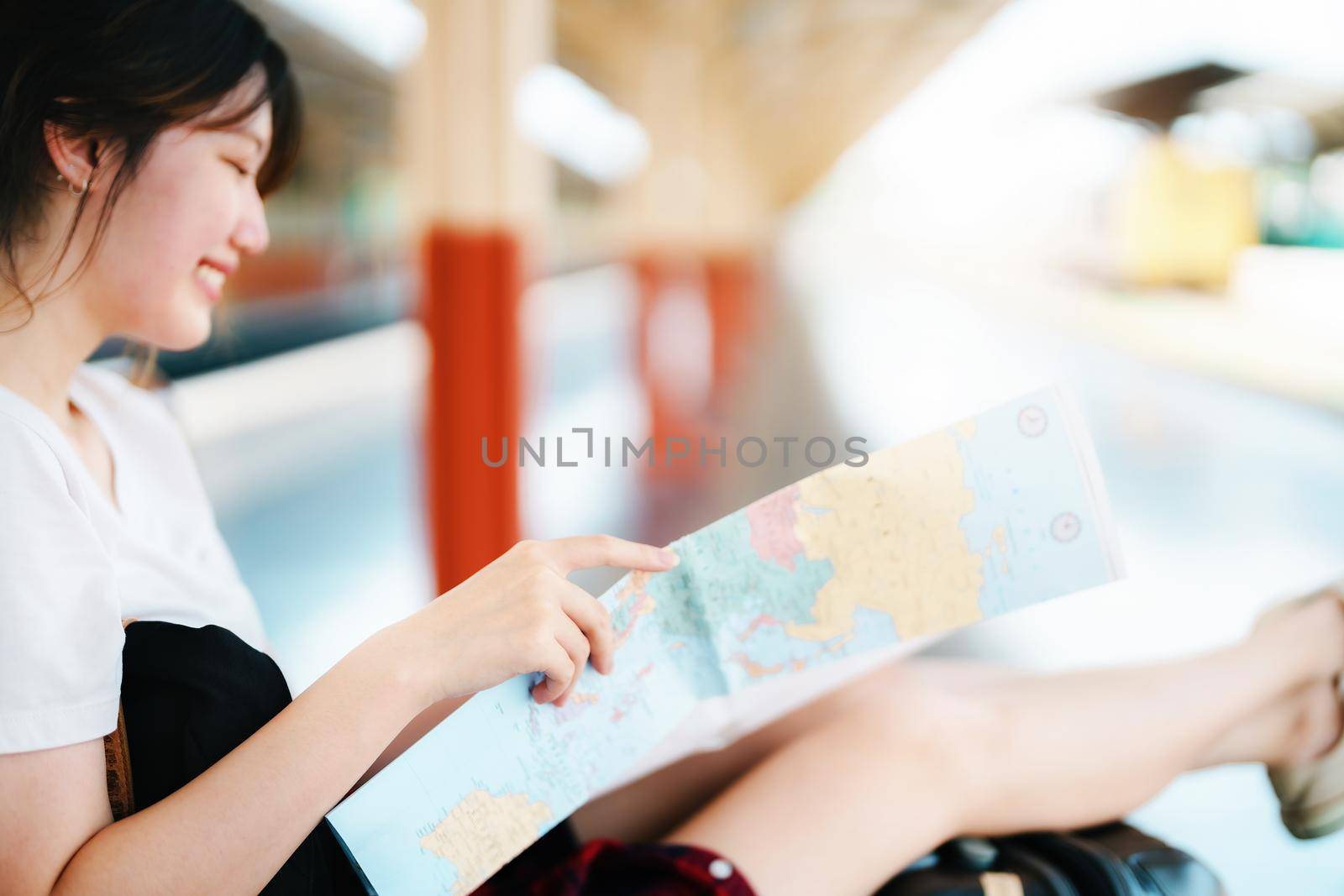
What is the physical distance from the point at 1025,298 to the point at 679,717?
549 inches

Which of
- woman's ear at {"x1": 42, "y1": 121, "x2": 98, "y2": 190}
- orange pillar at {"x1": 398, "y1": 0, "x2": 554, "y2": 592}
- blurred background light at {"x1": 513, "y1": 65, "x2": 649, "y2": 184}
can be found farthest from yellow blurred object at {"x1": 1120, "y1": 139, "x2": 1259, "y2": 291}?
woman's ear at {"x1": 42, "y1": 121, "x2": 98, "y2": 190}

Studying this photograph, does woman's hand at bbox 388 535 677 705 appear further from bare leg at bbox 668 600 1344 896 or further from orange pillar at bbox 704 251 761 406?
orange pillar at bbox 704 251 761 406

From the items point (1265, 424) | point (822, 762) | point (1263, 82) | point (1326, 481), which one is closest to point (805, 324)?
point (1265, 424)

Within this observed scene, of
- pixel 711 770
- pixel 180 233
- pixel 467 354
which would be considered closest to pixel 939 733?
pixel 711 770

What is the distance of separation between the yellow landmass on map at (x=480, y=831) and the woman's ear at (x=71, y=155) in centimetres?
41

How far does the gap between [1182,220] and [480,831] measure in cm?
1303

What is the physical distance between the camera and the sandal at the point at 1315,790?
3.10 ft

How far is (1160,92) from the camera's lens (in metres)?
11.3

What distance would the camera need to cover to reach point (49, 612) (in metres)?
0.46

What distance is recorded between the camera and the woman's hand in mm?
511

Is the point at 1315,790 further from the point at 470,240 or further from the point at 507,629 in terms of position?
the point at 470,240

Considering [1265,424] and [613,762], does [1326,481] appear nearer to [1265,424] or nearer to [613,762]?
[1265,424]

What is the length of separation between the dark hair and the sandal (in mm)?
1128

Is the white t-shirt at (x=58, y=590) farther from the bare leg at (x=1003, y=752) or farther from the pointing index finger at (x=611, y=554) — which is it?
the bare leg at (x=1003, y=752)
